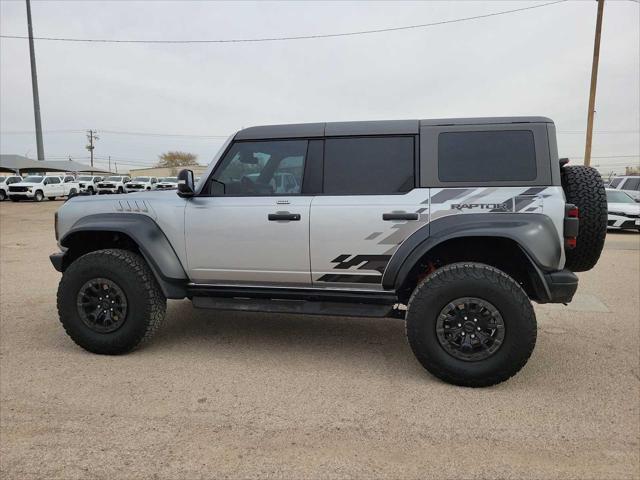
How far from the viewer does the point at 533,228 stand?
314cm

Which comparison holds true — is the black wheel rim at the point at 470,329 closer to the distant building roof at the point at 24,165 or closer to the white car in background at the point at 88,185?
the white car in background at the point at 88,185

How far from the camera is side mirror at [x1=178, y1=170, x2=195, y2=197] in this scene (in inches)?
145

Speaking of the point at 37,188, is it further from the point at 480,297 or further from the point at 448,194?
the point at 480,297

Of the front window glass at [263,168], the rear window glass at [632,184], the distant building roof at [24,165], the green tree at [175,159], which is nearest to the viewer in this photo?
the front window glass at [263,168]

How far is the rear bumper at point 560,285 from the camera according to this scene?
10.3ft

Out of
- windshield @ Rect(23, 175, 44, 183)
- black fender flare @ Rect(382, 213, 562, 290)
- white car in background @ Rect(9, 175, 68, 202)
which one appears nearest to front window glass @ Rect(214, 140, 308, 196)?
black fender flare @ Rect(382, 213, 562, 290)

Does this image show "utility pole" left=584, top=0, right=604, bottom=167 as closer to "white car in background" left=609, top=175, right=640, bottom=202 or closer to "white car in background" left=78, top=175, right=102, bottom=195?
"white car in background" left=609, top=175, right=640, bottom=202

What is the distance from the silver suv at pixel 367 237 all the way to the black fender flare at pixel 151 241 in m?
0.01

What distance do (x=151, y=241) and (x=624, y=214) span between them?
14.4 metres

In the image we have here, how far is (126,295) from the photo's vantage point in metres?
3.75

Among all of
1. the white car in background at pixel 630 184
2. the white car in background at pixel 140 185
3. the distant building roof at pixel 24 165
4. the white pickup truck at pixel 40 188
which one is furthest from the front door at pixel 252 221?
the distant building roof at pixel 24 165

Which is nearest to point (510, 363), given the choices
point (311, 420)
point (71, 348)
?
point (311, 420)

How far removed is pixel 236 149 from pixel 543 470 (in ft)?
10.5

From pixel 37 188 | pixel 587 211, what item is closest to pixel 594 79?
pixel 587 211
